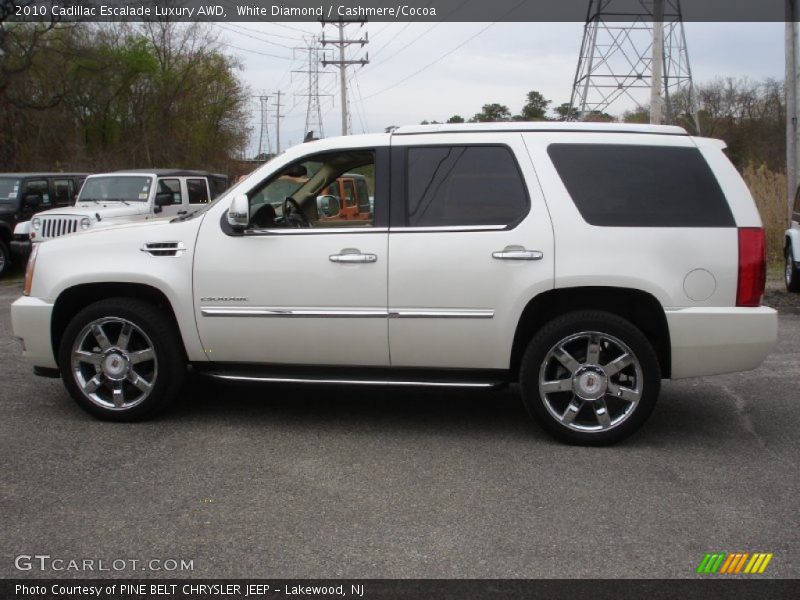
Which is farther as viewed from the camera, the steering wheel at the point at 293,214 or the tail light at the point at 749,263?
the steering wheel at the point at 293,214

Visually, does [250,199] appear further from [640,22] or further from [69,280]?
[640,22]

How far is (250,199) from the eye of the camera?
5.60 m

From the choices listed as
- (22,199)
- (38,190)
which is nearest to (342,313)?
(22,199)

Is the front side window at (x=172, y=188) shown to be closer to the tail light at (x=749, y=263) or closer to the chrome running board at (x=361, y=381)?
the chrome running board at (x=361, y=381)

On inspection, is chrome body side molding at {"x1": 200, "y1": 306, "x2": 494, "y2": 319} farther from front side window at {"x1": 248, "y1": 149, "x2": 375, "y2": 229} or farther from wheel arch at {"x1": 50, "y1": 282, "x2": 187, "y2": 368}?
front side window at {"x1": 248, "y1": 149, "x2": 375, "y2": 229}

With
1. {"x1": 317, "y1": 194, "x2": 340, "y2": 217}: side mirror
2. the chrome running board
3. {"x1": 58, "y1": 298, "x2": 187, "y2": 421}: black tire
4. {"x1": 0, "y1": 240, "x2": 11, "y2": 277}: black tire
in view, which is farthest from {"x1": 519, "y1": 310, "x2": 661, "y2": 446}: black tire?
{"x1": 0, "y1": 240, "x2": 11, "y2": 277}: black tire

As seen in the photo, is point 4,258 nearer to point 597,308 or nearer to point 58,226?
point 58,226

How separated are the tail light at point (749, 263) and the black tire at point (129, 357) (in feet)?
11.7

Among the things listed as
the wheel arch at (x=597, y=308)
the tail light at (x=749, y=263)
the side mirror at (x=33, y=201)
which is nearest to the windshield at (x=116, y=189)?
the side mirror at (x=33, y=201)

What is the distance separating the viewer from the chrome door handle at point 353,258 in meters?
5.31

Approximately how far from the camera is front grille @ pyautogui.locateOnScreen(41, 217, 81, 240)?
Result: 523 inches

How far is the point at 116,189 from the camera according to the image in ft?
47.6

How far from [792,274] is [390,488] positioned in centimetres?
957

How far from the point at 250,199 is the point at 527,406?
2.21 m
